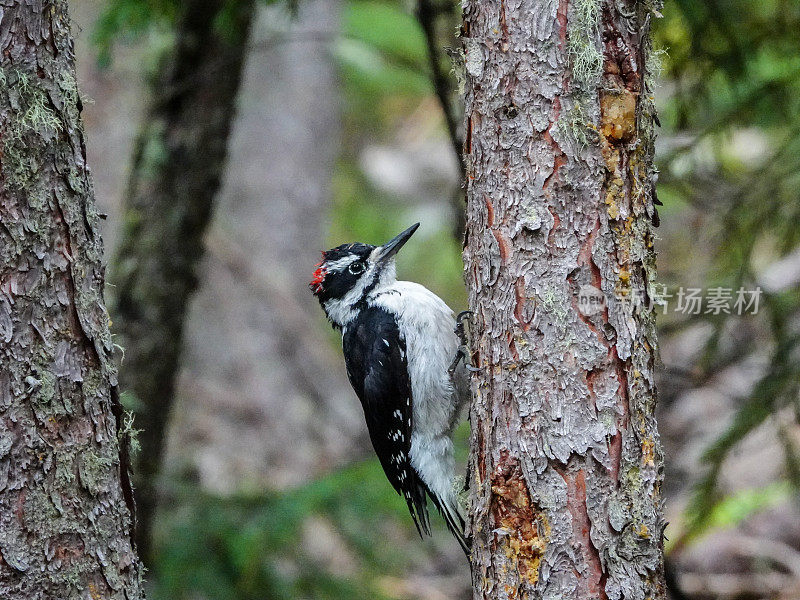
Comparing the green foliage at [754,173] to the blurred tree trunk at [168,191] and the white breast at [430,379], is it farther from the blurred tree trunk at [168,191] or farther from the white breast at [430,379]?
the blurred tree trunk at [168,191]

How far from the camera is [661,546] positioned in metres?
2.26

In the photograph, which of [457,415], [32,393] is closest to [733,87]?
[457,415]

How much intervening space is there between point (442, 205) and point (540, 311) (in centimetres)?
1073

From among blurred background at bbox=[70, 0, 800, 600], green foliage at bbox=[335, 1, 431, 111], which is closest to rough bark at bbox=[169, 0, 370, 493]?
blurred background at bbox=[70, 0, 800, 600]

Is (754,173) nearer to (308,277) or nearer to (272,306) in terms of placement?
(272,306)

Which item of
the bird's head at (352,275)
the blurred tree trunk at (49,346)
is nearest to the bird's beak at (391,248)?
the bird's head at (352,275)

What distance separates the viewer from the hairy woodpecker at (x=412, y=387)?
377 centimetres

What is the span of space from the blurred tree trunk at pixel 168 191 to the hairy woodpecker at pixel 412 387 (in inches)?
51.6

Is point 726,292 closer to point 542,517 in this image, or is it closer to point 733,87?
point 733,87

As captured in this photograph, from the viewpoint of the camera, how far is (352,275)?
4.19 m

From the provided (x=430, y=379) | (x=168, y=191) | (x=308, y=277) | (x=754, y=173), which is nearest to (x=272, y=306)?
(x=308, y=277)

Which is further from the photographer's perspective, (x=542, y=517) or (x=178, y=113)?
(x=178, y=113)

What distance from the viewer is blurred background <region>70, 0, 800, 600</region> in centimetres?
397

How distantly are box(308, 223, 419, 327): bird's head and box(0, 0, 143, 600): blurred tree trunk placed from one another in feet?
6.54
